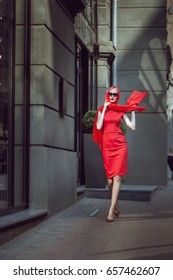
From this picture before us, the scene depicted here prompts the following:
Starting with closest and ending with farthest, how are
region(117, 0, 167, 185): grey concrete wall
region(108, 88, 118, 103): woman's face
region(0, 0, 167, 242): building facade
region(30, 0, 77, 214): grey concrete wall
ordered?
region(0, 0, 167, 242): building facade
region(30, 0, 77, 214): grey concrete wall
region(108, 88, 118, 103): woman's face
region(117, 0, 167, 185): grey concrete wall

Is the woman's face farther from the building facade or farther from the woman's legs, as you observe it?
the woman's legs

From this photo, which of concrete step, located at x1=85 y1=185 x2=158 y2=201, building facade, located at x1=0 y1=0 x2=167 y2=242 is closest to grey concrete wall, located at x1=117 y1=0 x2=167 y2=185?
building facade, located at x1=0 y1=0 x2=167 y2=242

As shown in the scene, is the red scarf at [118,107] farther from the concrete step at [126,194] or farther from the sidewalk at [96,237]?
the concrete step at [126,194]

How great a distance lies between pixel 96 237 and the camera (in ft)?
25.7

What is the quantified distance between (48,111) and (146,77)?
390 inches

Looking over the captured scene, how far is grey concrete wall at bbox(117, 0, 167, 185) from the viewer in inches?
754

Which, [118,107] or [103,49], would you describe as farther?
[103,49]

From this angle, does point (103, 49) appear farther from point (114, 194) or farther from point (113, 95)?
point (114, 194)

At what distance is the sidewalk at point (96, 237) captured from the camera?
654 centimetres

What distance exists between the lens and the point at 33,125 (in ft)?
31.0

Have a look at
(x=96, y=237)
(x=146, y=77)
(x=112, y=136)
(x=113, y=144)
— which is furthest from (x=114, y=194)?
(x=146, y=77)

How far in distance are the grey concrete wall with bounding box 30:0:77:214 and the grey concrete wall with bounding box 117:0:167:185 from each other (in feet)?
26.6

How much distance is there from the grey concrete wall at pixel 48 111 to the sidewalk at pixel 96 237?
0.39 m
